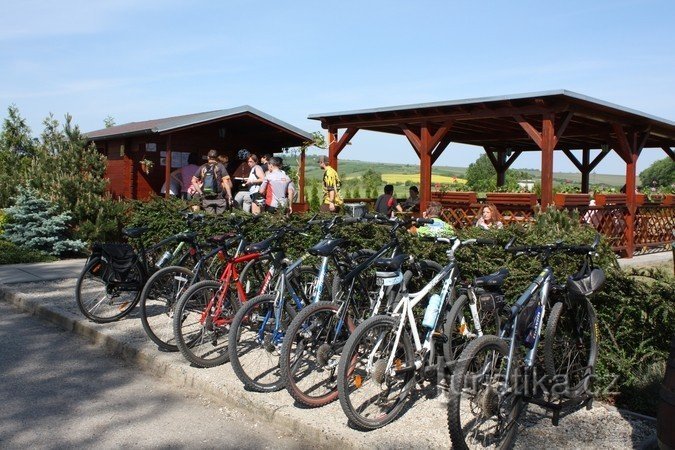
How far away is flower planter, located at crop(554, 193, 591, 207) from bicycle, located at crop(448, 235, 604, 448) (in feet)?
28.3

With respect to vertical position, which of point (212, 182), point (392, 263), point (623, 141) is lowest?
point (392, 263)

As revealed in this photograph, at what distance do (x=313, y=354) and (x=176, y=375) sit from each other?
1532 millimetres

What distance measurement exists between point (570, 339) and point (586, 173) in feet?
68.5

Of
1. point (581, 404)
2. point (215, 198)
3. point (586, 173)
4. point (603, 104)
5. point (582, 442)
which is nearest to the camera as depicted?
point (582, 442)

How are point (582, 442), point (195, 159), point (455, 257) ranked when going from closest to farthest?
point (582, 442)
point (455, 257)
point (195, 159)

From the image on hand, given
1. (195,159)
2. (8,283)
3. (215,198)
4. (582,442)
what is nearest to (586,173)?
(195,159)

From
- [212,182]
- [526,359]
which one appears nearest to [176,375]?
[526,359]

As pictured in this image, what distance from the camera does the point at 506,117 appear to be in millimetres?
14234

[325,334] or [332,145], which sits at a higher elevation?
[332,145]

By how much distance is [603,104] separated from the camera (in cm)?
1295

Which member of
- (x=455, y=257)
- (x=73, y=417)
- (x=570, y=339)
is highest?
(x=455, y=257)

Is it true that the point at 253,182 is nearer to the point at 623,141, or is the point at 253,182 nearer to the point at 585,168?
the point at 623,141

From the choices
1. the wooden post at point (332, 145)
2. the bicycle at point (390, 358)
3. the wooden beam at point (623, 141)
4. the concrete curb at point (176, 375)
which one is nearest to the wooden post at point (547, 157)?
the wooden beam at point (623, 141)

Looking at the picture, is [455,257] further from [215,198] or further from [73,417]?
[215,198]
